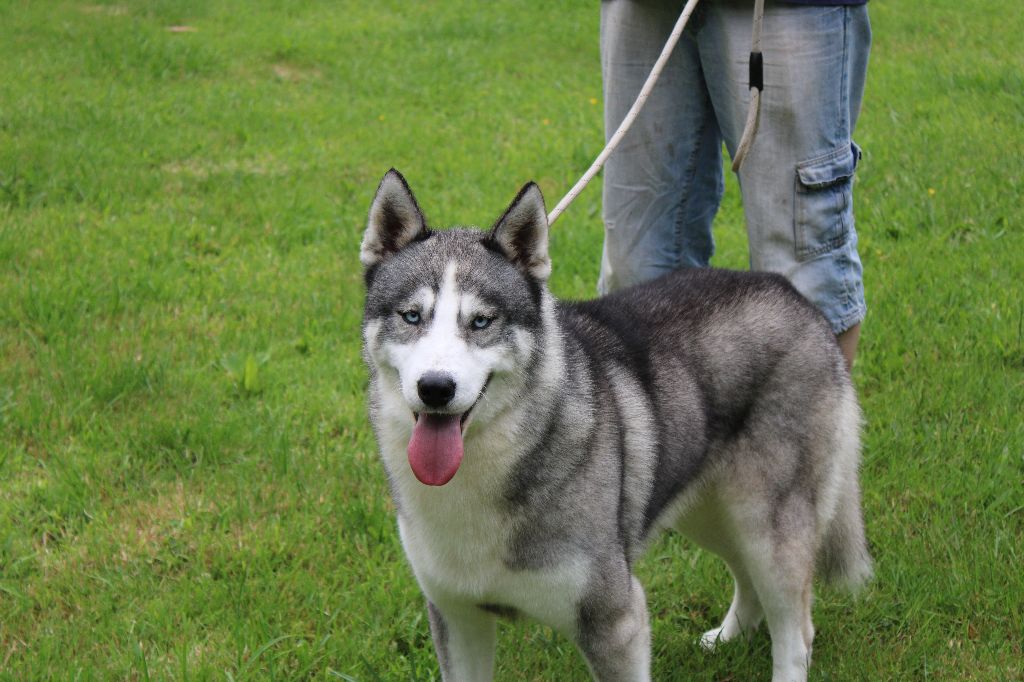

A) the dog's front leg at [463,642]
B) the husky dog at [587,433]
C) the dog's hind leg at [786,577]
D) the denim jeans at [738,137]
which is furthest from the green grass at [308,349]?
the denim jeans at [738,137]

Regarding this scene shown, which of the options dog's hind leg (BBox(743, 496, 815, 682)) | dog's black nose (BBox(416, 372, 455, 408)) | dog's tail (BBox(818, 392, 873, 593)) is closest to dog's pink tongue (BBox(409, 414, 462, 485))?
dog's black nose (BBox(416, 372, 455, 408))

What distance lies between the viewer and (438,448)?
8.34 feet

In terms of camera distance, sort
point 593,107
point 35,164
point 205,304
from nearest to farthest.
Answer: point 205,304 → point 35,164 → point 593,107

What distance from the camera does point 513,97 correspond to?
9109mm

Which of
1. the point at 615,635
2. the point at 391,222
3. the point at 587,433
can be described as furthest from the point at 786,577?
the point at 391,222

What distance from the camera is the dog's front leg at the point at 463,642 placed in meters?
2.95

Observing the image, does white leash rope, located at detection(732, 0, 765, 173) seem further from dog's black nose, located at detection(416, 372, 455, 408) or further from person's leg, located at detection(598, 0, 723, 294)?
dog's black nose, located at detection(416, 372, 455, 408)

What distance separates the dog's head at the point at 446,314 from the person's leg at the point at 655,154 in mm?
1117

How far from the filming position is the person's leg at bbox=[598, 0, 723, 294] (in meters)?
3.69

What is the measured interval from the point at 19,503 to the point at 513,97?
236 inches

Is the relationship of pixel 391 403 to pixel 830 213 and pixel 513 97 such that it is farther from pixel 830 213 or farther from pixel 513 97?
pixel 513 97

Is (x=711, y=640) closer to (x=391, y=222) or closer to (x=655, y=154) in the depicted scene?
(x=655, y=154)

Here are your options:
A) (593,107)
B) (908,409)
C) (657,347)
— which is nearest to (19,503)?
(657,347)

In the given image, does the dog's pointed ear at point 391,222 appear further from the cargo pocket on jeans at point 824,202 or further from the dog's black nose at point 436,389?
the cargo pocket on jeans at point 824,202
